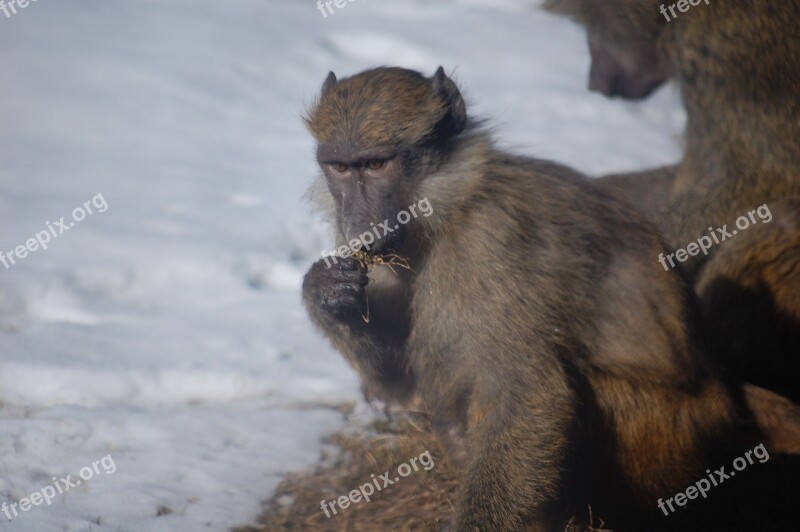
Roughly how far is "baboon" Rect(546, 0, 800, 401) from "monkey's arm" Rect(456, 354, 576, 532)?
152cm

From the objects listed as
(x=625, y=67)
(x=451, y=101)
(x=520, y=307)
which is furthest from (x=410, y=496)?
(x=625, y=67)

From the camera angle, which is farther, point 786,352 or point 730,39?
point 730,39

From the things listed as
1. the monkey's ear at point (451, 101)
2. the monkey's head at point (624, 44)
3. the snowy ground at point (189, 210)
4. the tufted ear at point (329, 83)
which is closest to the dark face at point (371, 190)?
the monkey's ear at point (451, 101)

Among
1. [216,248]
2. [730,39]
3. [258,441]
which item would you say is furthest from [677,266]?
[216,248]

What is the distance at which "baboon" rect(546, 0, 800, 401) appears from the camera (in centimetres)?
543

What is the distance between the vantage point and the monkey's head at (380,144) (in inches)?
172

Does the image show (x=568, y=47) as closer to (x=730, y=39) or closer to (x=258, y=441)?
(x=730, y=39)

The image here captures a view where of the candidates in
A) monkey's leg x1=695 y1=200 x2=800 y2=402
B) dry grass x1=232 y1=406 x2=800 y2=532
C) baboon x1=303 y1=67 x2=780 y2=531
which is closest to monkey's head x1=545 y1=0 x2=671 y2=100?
monkey's leg x1=695 y1=200 x2=800 y2=402

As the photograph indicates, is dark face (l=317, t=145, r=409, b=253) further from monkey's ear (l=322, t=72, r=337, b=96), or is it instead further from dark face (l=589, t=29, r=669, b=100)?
dark face (l=589, t=29, r=669, b=100)

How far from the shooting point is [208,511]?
473cm

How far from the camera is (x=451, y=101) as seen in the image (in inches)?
181

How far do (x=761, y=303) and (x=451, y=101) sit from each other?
7.14 ft

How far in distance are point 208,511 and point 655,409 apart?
7.18ft

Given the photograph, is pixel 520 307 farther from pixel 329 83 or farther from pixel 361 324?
pixel 329 83
